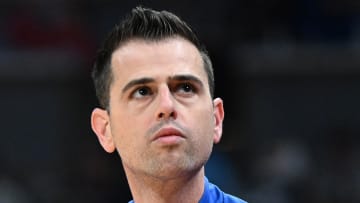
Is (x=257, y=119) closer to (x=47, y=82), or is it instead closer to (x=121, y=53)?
(x=47, y=82)

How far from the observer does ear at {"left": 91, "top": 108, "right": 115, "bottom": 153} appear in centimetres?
445

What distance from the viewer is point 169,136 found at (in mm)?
4016

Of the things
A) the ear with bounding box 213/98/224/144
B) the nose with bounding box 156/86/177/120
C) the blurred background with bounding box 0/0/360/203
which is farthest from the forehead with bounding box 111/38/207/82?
the blurred background with bounding box 0/0/360/203

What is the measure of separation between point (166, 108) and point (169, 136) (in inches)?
4.8

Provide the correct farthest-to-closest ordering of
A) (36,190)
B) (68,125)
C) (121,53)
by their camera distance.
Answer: (68,125) < (36,190) < (121,53)

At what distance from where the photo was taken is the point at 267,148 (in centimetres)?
1019

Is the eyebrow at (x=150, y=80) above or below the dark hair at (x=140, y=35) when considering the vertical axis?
below

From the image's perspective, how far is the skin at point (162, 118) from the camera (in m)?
4.05

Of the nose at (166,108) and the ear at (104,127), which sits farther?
the ear at (104,127)

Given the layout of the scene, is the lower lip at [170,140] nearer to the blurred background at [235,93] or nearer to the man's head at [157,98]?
the man's head at [157,98]

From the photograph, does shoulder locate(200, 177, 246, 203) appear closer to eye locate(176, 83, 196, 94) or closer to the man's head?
the man's head

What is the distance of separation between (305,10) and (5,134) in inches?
149

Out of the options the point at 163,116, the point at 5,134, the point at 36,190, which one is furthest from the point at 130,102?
the point at 5,134

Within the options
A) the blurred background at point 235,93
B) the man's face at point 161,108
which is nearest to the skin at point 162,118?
the man's face at point 161,108
